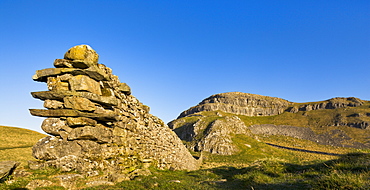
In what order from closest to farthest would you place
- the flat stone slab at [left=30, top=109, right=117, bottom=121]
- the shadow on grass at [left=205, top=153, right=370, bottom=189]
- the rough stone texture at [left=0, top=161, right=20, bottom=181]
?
the shadow on grass at [left=205, top=153, right=370, bottom=189], the rough stone texture at [left=0, top=161, right=20, bottom=181], the flat stone slab at [left=30, top=109, right=117, bottom=121]

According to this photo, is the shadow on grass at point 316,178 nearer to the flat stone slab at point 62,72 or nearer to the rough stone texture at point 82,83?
the rough stone texture at point 82,83

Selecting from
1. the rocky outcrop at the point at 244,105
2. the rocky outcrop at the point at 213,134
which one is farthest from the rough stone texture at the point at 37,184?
the rocky outcrop at the point at 244,105

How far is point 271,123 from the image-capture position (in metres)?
109

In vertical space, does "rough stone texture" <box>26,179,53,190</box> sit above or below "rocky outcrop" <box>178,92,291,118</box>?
below

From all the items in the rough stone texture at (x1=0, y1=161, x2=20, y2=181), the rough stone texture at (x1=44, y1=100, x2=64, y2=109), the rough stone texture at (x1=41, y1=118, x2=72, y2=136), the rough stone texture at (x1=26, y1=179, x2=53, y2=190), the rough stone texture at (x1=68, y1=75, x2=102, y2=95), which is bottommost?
the rough stone texture at (x1=26, y1=179, x2=53, y2=190)

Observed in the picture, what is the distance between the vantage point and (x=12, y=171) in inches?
362

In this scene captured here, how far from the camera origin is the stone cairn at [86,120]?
10875mm

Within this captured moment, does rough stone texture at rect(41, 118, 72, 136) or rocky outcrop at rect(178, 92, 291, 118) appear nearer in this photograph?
rough stone texture at rect(41, 118, 72, 136)

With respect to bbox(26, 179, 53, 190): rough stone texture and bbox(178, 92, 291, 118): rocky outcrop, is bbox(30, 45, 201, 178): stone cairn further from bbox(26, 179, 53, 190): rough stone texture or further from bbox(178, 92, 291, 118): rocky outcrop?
bbox(178, 92, 291, 118): rocky outcrop

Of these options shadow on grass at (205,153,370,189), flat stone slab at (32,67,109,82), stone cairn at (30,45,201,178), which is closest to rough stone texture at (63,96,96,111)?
stone cairn at (30,45,201,178)

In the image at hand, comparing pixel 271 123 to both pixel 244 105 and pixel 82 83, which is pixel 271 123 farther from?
pixel 82 83

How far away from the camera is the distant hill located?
182 ft

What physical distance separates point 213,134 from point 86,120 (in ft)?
148

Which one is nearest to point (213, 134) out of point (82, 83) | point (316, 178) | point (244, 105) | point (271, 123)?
point (82, 83)
